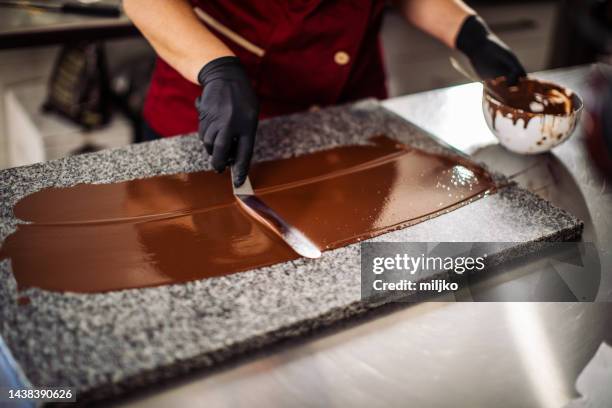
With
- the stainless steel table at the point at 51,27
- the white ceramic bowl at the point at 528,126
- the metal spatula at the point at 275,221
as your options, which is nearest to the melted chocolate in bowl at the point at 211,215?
the metal spatula at the point at 275,221

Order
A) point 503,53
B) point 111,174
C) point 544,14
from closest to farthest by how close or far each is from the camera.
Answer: point 111,174, point 503,53, point 544,14

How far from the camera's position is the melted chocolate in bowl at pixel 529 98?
137 centimetres

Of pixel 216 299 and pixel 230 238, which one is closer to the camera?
pixel 216 299

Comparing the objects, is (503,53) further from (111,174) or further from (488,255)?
(111,174)

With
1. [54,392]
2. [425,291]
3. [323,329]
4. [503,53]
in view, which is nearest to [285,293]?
[323,329]

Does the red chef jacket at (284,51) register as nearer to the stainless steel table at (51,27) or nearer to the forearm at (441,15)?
the forearm at (441,15)

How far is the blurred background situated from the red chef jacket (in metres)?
0.65

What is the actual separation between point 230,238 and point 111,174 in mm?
336

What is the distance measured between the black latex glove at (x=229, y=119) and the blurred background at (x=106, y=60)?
26.7 inches

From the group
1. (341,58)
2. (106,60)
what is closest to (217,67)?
(341,58)

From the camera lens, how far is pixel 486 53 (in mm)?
1592

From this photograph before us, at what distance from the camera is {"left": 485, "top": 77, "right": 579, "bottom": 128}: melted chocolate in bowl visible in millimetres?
1371

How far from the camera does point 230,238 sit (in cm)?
108

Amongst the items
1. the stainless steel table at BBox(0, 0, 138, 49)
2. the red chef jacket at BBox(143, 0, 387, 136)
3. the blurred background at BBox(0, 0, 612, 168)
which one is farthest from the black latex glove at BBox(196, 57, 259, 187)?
Result: the stainless steel table at BBox(0, 0, 138, 49)
